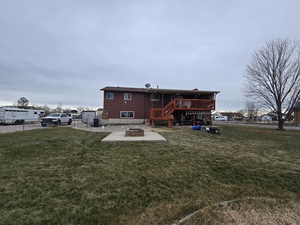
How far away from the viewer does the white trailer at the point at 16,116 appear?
20.3m

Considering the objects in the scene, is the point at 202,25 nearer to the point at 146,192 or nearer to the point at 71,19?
the point at 71,19

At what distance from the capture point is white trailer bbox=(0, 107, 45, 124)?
66.7 feet

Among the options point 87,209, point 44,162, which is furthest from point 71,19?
point 87,209

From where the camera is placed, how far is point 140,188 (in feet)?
10.1

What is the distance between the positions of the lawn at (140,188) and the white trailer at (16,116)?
21991mm

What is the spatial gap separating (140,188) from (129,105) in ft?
56.3

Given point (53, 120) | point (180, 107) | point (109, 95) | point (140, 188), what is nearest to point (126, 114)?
point (109, 95)

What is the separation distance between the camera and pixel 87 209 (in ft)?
7.61

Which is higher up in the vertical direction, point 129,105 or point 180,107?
point 129,105

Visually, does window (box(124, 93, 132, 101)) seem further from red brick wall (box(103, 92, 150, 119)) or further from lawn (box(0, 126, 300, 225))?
lawn (box(0, 126, 300, 225))

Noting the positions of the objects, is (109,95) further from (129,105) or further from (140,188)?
(140,188)

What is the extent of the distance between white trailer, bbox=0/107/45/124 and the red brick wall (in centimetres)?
1539

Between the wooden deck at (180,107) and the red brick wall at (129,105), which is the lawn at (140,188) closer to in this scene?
the wooden deck at (180,107)

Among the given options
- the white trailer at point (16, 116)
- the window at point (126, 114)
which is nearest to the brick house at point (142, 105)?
the window at point (126, 114)
